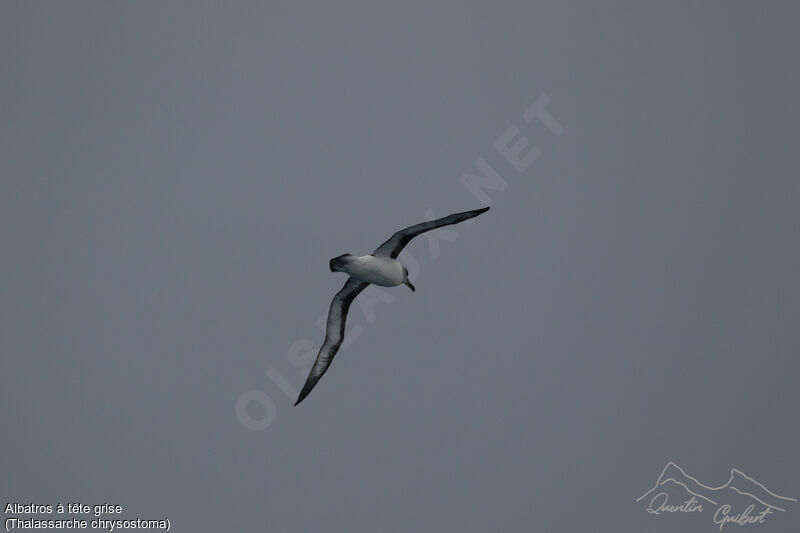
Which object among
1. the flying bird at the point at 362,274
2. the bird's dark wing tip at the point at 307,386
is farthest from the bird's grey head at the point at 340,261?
the bird's dark wing tip at the point at 307,386

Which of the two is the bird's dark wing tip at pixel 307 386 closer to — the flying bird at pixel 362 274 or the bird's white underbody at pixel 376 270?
the flying bird at pixel 362 274

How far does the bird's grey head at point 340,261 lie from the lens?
25766mm

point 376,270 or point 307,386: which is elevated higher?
point 376,270

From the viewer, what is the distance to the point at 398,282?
28.2m

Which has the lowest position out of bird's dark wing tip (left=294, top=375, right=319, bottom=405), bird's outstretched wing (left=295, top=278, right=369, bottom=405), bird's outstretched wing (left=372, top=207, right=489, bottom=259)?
bird's dark wing tip (left=294, top=375, right=319, bottom=405)

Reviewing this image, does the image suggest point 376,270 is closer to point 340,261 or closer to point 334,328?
point 340,261

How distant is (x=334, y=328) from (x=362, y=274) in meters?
3.63

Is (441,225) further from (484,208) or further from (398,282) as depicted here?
(398,282)

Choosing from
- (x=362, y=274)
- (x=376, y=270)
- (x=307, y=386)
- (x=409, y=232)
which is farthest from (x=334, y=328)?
(x=409, y=232)

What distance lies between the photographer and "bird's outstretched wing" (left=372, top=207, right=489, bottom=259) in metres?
24.8

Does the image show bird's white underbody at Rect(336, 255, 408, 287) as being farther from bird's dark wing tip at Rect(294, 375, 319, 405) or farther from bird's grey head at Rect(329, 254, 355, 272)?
bird's dark wing tip at Rect(294, 375, 319, 405)

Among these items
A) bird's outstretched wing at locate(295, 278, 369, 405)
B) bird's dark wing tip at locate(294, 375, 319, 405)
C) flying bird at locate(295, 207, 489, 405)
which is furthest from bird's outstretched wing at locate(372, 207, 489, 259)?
bird's dark wing tip at locate(294, 375, 319, 405)

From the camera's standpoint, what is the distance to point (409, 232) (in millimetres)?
26766

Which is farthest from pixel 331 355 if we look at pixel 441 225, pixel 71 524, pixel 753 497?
pixel 753 497
